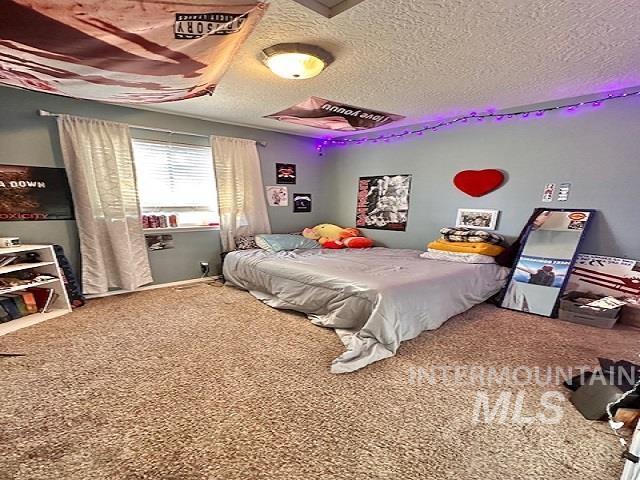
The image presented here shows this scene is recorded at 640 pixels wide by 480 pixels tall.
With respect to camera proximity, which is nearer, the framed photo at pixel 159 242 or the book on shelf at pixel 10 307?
the book on shelf at pixel 10 307

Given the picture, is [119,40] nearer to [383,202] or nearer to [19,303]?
[19,303]

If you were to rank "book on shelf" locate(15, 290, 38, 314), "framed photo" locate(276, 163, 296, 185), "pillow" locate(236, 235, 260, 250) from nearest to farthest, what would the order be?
"book on shelf" locate(15, 290, 38, 314), "pillow" locate(236, 235, 260, 250), "framed photo" locate(276, 163, 296, 185)

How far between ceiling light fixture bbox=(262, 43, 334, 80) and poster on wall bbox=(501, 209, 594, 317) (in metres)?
2.76

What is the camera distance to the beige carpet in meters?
1.23

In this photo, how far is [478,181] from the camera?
11.4ft

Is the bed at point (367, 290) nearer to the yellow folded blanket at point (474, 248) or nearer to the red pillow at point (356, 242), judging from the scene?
the yellow folded blanket at point (474, 248)

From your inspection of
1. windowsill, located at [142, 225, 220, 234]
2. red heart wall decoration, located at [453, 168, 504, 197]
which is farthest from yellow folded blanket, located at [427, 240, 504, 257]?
windowsill, located at [142, 225, 220, 234]

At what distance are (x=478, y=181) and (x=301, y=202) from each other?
2563 mm

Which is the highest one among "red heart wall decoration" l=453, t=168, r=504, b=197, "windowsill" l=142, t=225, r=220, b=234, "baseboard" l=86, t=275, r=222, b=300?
"red heart wall decoration" l=453, t=168, r=504, b=197

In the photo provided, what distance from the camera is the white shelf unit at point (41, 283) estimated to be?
2.45 m

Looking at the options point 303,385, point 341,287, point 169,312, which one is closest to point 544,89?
point 341,287

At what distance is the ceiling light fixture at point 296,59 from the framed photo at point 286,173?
2430 mm

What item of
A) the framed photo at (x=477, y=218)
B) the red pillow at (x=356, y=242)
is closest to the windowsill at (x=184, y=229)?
the red pillow at (x=356, y=242)

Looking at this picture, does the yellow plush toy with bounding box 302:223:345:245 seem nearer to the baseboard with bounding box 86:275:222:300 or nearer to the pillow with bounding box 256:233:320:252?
the pillow with bounding box 256:233:320:252
